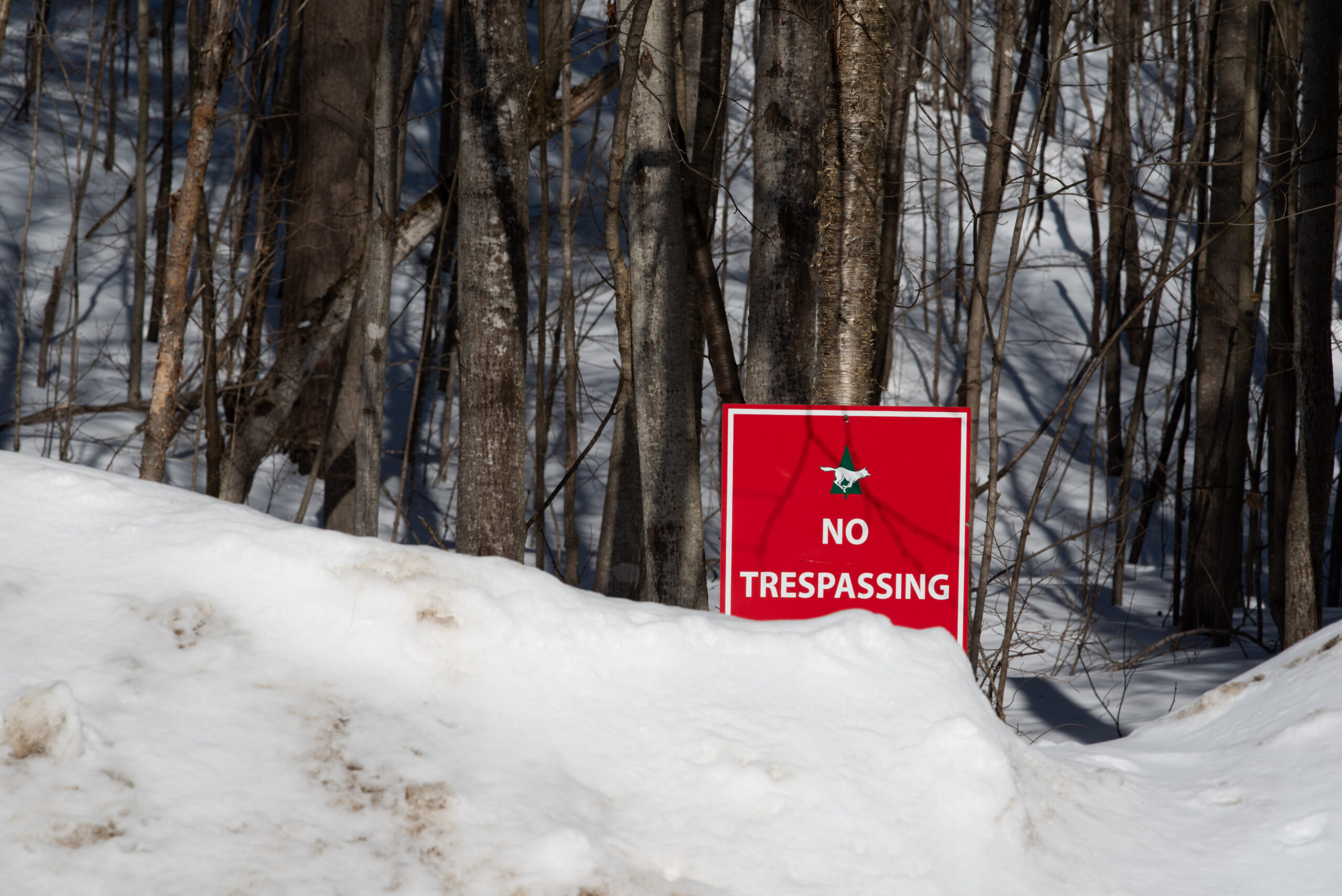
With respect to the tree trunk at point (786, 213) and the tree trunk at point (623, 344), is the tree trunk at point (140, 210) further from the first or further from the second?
the tree trunk at point (786, 213)

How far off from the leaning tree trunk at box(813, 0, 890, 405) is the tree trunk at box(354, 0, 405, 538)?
2.59 meters

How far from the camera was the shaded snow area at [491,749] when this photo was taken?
1570 millimetres

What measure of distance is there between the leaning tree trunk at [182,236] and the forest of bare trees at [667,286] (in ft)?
0.08

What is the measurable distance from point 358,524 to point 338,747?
3.66 metres

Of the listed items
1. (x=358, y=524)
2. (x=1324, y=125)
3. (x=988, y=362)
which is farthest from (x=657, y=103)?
(x=988, y=362)

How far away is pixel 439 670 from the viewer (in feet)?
6.32

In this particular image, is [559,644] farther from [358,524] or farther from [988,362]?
[988,362]

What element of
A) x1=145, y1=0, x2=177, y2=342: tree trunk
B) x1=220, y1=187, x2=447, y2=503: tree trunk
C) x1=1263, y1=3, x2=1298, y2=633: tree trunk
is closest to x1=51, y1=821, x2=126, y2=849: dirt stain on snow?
x1=220, y1=187, x2=447, y2=503: tree trunk

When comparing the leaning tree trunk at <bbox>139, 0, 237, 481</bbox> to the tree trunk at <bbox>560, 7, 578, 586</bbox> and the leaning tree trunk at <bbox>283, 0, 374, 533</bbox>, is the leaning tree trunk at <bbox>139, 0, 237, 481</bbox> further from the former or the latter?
the leaning tree trunk at <bbox>283, 0, 374, 533</bbox>

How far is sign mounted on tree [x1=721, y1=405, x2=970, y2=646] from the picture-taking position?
9.96 ft

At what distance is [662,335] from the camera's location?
4.61 meters

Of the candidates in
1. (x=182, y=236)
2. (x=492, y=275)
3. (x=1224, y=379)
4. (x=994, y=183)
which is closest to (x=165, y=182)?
(x=182, y=236)

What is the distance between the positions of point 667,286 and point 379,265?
1771 millimetres

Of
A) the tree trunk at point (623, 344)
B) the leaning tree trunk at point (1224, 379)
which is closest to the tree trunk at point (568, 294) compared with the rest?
the tree trunk at point (623, 344)
